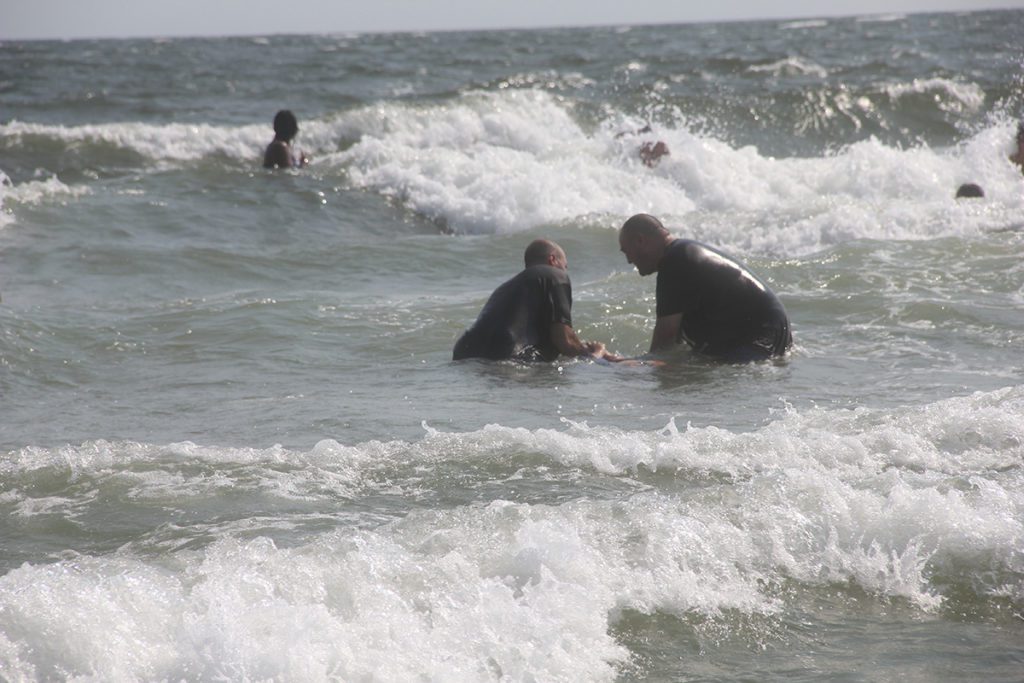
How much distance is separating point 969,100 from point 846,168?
11292 mm

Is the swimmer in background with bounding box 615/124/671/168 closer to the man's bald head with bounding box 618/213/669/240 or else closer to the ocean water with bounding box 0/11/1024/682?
the ocean water with bounding box 0/11/1024/682

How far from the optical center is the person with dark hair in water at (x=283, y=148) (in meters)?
20.4

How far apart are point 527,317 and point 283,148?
12313 mm

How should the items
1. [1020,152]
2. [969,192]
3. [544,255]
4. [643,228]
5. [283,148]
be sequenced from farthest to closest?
[283,148] → [1020,152] → [969,192] → [544,255] → [643,228]

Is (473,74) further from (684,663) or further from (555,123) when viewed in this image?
(684,663)

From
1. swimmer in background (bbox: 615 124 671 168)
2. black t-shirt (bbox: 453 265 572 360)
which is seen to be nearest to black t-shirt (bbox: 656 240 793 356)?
black t-shirt (bbox: 453 265 572 360)

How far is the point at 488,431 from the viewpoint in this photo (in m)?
6.66

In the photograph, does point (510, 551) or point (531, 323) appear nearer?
point (510, 551)

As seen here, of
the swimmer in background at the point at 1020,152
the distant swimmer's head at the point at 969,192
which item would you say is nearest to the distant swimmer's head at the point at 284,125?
the distant swimmer's head at the point at 969,192


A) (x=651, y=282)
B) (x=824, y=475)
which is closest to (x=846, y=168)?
(x=651, y=282)

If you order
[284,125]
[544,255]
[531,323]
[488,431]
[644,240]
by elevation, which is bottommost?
[488,431]

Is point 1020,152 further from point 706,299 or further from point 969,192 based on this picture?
point 706,299

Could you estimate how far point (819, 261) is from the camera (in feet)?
41.2

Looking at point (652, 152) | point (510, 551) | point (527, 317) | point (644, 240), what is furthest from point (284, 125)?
point (510, 551)
